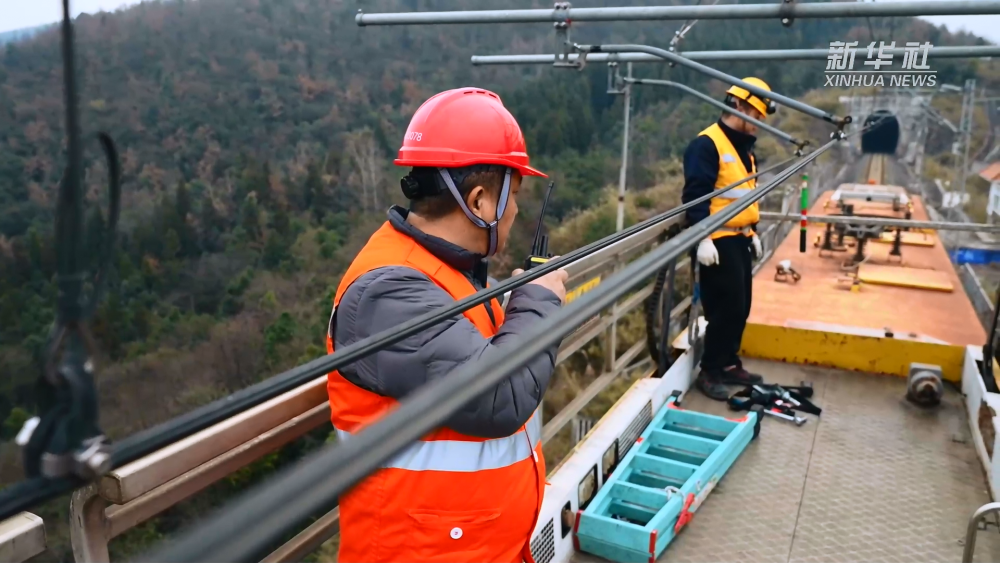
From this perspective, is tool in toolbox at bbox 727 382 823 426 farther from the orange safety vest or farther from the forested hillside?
the forested hillside

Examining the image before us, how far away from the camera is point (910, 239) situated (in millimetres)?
8445

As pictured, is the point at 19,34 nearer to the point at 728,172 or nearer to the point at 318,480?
the point at 318,480

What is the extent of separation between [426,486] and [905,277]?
21.0ft

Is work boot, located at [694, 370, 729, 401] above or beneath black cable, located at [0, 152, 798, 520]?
beneath

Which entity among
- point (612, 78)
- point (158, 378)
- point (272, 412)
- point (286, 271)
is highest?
point (612, 78)

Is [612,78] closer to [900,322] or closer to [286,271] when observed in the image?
[900,322]

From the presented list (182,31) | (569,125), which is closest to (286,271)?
(569,125)

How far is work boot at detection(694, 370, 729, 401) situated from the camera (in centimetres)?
414

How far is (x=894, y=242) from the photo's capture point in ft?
25.1

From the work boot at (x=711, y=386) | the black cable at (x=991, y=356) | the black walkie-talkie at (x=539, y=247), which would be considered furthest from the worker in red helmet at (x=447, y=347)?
the black cable at (x=991, y=356)

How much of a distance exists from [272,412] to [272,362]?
38.2 metres

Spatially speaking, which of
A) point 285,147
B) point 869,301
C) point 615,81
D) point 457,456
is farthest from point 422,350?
point 285,147

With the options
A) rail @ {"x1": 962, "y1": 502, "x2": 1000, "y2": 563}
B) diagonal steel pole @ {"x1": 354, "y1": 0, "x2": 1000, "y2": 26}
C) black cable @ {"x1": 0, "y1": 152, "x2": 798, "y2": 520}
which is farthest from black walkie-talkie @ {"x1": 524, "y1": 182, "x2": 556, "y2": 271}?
diagonal steel pole @ {"x1": 354, "y1": 0, "x2": 1000, "y2": 26}
